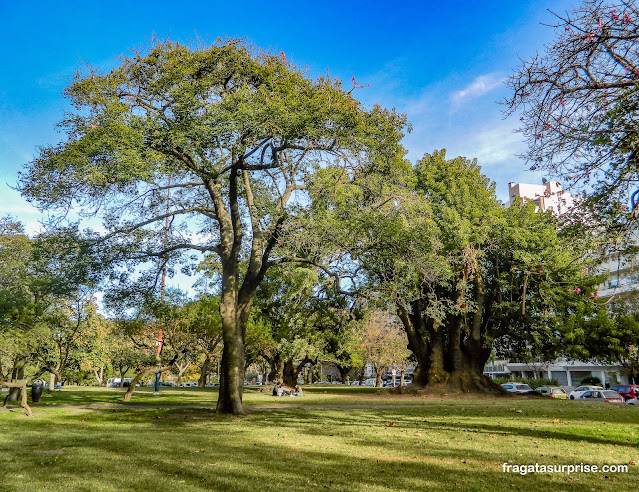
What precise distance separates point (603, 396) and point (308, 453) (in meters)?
29.6

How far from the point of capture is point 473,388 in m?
29.4

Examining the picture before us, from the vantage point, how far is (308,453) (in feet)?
26.5

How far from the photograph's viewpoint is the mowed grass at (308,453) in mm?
5965

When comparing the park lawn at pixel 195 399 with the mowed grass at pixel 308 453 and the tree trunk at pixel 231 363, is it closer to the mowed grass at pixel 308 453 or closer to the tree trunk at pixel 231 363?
the tree trunk at pixel 231 363

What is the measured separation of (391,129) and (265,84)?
4294mm

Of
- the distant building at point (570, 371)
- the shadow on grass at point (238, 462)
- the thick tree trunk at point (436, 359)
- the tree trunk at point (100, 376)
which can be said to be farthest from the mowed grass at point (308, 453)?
the tree trunk at point (100, 376)

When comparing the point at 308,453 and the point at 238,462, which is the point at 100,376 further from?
the point at 238,462

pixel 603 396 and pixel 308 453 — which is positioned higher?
pixel 308 453

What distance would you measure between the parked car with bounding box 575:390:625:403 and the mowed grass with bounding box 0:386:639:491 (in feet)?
61.8

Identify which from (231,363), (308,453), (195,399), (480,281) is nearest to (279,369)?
(195,399)

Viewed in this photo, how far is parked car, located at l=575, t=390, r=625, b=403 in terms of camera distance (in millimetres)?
29064

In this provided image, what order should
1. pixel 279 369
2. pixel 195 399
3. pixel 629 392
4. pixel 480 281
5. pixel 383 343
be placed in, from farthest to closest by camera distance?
1. pixel 383 343
2. pixel 279 369
3. pixel 629 392
4. pixel 480 281
5. pixel 195 399

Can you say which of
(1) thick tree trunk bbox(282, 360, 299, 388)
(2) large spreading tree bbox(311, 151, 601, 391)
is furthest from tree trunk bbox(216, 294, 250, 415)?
(1) thick tree trunk bbox(282, 360, 299, 388)

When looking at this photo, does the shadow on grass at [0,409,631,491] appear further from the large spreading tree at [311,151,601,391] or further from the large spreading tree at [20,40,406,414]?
the large spreading tree at [311,151,601,391]
